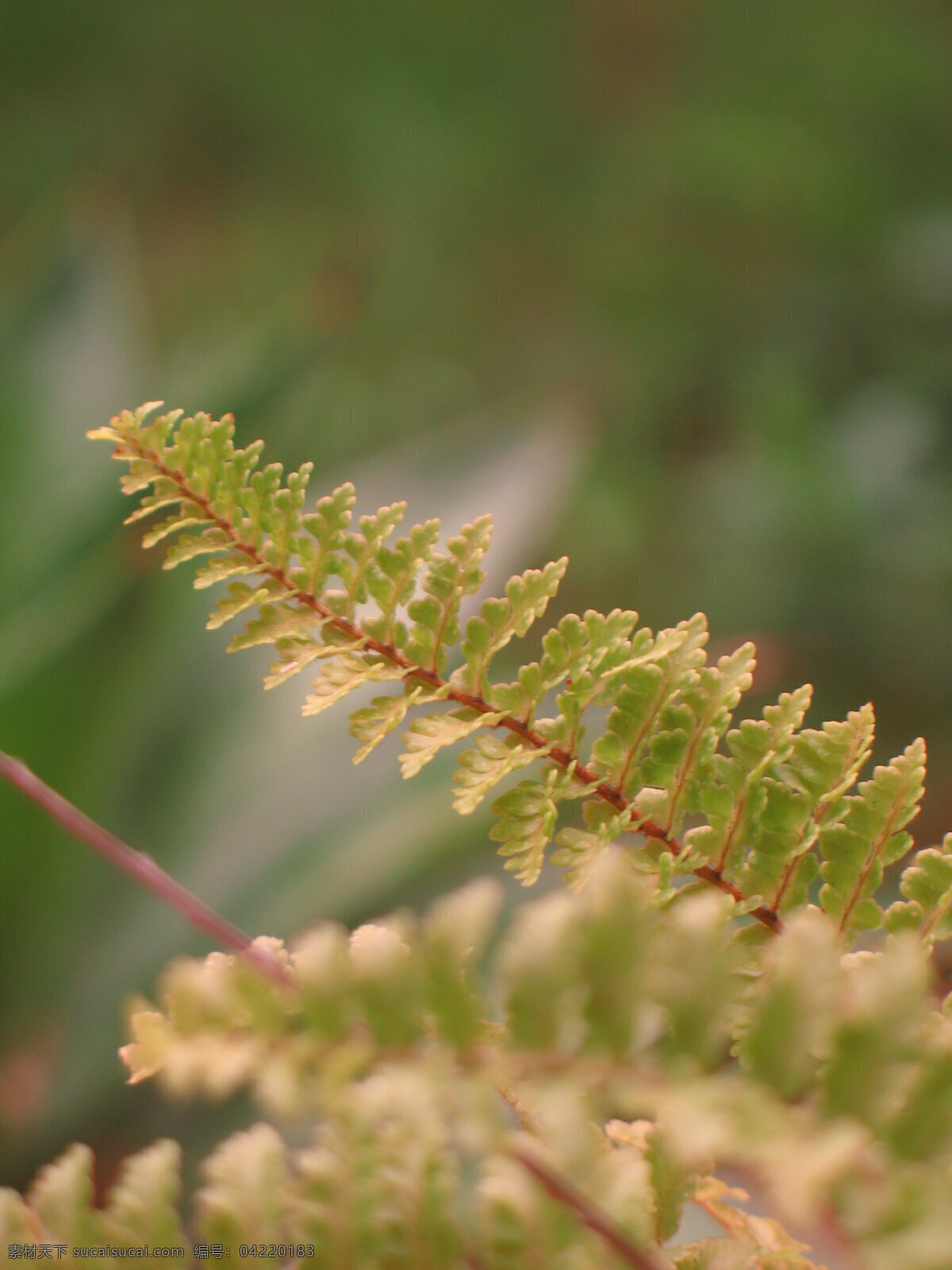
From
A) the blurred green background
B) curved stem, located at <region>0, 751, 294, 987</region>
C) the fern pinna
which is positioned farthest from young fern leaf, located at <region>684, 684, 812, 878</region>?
the blurred green background

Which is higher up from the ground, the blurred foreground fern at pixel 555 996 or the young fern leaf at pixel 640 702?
the young fern leaf at pixel 640 702

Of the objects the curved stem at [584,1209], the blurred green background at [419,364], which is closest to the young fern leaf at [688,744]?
the curved stem at [584,1209]

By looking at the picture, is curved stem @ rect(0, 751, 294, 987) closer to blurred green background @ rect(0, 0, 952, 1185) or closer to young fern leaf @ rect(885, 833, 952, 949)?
young fern leaf @ rect(885, 833, 952, 949)

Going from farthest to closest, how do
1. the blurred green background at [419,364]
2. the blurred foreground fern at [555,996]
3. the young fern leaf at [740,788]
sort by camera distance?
1. the blurred green background at [419,364]
2. the young fern leaf at [740,788]
3. the blurred foreground fern at [555,996]

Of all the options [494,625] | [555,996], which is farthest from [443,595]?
[555,996]

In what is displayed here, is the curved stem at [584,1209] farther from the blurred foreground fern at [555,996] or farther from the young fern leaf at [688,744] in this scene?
the young fern leaf at [688,744]

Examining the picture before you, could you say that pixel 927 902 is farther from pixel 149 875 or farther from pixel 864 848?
pixel 149 875
